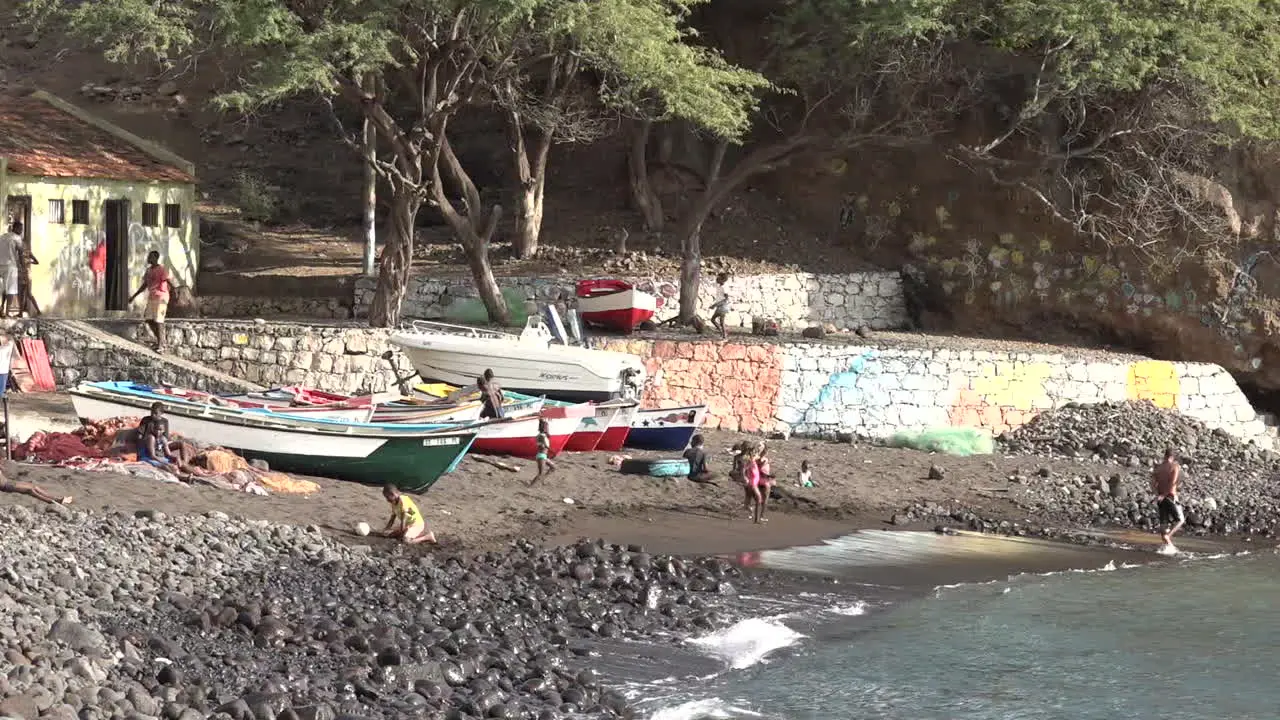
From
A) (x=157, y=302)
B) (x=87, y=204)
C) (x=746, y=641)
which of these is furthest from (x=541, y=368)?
(x=746, y=641)

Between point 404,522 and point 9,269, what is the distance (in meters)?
11.0

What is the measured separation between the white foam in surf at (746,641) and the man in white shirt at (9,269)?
14.3 meters

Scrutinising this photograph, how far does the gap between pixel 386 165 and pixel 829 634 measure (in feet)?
42.6

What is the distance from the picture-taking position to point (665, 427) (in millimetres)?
24891

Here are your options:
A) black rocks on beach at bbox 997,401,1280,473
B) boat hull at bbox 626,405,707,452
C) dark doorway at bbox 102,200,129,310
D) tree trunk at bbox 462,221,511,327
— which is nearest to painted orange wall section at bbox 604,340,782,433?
boat hull at bbox 626,405,707,452

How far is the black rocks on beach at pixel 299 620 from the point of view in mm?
11555

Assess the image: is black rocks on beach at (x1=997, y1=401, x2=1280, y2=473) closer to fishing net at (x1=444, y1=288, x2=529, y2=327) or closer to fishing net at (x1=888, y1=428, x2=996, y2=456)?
fishing net at (x1=888, y1=428, x2=996, y2=456)

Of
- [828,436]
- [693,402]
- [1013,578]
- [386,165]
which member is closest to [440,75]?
[386,165]

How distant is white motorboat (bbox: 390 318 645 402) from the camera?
25219mm

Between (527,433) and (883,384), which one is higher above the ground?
(883,384)

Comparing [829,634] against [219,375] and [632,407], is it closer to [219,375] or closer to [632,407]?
[632,407]

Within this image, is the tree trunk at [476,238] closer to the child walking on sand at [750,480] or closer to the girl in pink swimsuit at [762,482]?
the child walking on sand at [750,480]

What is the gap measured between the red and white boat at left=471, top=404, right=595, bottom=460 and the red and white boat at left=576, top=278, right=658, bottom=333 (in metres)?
6.03

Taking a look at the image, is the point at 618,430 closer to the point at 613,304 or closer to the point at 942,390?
the point at 613,304
